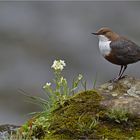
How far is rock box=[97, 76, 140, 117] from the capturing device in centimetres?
486

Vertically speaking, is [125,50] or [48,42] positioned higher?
[48,42]

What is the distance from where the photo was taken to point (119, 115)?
15.4 feet

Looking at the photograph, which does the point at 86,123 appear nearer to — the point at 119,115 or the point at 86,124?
the point at 86,124

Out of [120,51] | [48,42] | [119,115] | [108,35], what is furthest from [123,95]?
[48,42]

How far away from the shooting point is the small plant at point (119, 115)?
4676 mm

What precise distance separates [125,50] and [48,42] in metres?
6.63

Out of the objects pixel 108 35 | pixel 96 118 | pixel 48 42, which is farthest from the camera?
pixel 48 42

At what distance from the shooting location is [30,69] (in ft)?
39.1

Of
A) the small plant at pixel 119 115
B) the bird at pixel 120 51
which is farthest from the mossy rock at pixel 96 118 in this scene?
the bird at pixel 120 51

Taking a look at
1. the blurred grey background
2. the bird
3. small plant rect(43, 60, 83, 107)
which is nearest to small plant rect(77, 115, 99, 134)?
small plant rect(43, 60, 83, 107)

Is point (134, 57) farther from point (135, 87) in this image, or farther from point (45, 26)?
point (45, 26)

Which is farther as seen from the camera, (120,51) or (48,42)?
(48,42)

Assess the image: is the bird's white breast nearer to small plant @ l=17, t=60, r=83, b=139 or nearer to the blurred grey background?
small plant @ l=17, t=60, r=83, b=139

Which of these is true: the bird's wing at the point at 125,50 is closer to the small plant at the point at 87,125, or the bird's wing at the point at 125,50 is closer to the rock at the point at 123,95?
the rock at the point at 123,95
